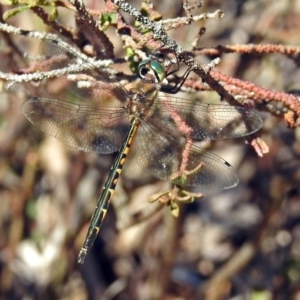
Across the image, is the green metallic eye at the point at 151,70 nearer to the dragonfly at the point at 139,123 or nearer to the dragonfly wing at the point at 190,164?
the dragonfly at the point at 139,123

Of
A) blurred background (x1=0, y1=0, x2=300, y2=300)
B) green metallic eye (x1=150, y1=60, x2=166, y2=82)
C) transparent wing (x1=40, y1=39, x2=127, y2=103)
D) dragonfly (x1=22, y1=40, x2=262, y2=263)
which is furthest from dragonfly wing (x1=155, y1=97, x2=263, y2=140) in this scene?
blurred background (x1=0, y1=0, x2=300, y2=300)

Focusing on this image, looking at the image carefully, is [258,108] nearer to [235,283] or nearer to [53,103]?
[53,103]

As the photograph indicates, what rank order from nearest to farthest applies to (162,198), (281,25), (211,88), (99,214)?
(211,88), (162,198), (99,214), (281,25)

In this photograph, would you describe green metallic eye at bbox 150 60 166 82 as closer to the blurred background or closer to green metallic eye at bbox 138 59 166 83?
green metallic eye at bbox 138 59 166 83

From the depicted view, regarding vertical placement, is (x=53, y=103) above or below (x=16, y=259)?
above

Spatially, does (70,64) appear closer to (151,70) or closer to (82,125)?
(151,70)

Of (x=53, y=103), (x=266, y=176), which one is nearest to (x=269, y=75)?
(x=266, y=176)
